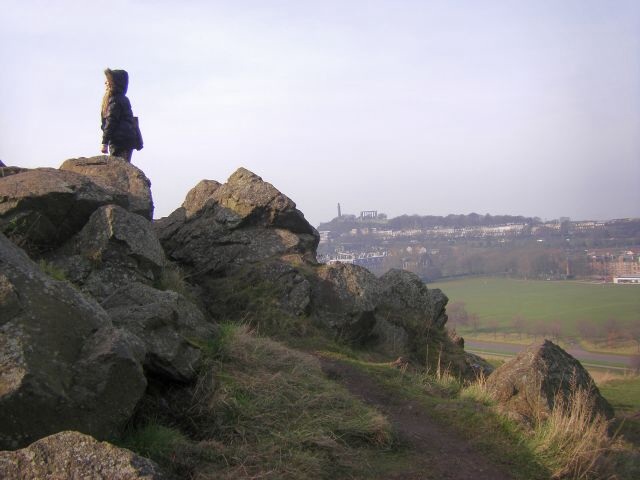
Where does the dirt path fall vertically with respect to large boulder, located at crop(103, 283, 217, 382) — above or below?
below

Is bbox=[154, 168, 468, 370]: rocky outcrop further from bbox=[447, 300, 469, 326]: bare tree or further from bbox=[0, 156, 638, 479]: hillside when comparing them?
bbox=[447, 300, 469, 326]: bare tree

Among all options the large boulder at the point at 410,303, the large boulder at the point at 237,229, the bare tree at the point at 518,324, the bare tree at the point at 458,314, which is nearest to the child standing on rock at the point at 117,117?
the large boulder at the point at 237,229

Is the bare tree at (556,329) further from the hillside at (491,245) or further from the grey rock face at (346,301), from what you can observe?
the grey rock face at (346,301)

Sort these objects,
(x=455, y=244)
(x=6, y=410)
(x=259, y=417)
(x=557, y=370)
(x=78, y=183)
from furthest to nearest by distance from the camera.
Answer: (x=455, y=244) → (x=78, y=183) → (x=557, y=370) → (x=259, y=417) → (x=6, y=410)

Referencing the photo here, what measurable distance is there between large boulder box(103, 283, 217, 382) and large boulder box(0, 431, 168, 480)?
6.38ft

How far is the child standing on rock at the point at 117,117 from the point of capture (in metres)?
15.6

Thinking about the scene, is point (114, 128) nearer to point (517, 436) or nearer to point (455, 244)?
point (517, 436)

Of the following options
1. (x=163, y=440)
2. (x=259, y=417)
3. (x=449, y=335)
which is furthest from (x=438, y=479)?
(x=449, y=335)

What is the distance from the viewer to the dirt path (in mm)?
6711

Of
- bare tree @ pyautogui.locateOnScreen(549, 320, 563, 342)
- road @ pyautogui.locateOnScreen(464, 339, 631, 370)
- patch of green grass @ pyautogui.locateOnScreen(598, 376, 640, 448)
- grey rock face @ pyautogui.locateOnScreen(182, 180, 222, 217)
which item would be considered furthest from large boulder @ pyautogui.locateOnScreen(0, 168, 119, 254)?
bare tree @ pyautogui.locateOnScreen(549, 320, 563, 342)

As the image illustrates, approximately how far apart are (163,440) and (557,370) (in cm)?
624

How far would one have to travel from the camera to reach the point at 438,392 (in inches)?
385

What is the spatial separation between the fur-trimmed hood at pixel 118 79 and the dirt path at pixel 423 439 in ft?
30.7

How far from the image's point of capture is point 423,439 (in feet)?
25.0
